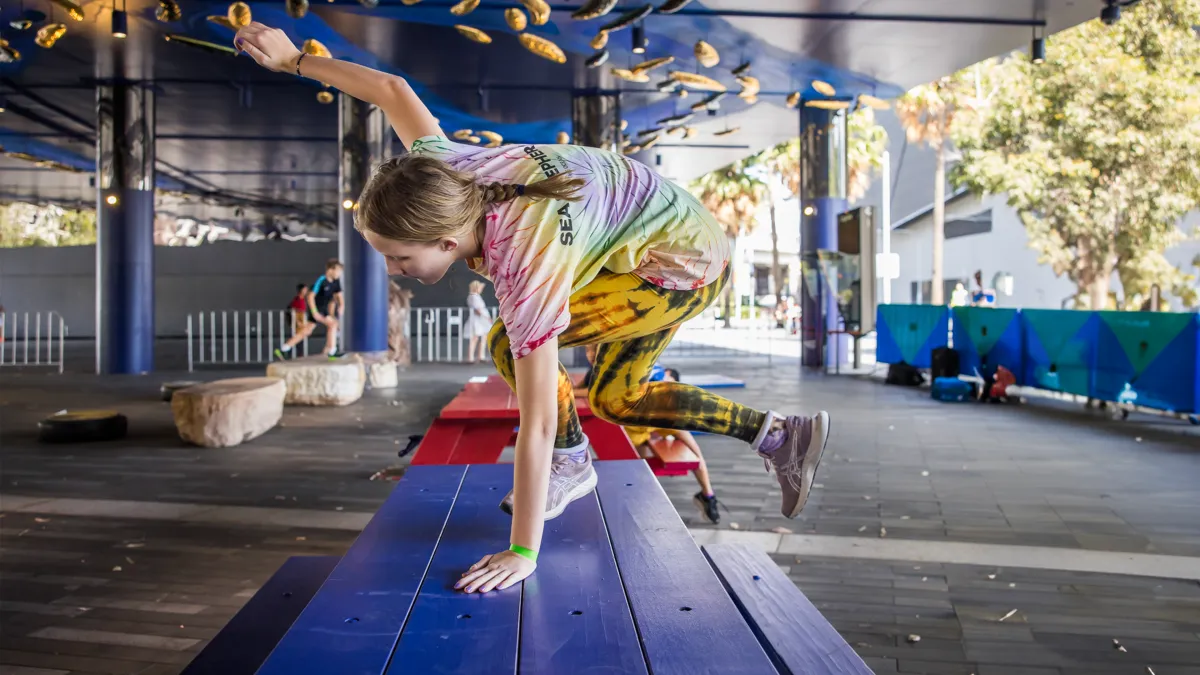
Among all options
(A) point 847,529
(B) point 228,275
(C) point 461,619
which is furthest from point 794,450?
(B) point 228,275

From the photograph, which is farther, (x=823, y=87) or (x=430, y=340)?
(x=430, y=340)

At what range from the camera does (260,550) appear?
4.54 metres

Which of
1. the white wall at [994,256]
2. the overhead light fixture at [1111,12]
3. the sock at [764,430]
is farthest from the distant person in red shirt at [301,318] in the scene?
the white wall at [994,256]

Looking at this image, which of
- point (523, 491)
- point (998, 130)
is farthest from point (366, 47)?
point (998, 130)

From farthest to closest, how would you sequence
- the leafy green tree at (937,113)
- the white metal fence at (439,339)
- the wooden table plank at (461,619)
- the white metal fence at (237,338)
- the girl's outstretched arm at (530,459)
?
the leafy green tree at (937,113) → the white metal fence at (237,338) → the white metal fence at (439,339) → the girl's outstretched arm at (530,459) → the wooden table plank at (461,619)

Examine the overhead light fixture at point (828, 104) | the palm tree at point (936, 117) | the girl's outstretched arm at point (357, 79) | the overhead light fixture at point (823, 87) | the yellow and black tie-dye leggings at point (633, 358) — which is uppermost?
the palm tree at point (936, 117)

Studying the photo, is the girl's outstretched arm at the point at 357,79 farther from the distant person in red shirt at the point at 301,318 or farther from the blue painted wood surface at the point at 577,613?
the distant person in red shirt at the point at 301,318

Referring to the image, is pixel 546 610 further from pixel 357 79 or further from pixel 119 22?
pixel 119 22

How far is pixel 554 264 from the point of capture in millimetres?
2062

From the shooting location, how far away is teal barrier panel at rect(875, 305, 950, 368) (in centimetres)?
1328

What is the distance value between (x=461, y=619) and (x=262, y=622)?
1.14 m

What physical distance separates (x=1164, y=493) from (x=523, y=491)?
17.6 feet

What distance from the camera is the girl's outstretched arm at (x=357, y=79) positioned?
2484mm

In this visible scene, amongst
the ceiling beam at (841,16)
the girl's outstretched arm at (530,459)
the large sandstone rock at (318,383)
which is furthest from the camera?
the ceiling beam at (841,16)
